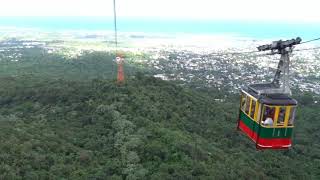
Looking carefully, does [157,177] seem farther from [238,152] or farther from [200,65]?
[200,65]

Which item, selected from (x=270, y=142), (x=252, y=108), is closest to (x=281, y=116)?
(x=270, y=142)

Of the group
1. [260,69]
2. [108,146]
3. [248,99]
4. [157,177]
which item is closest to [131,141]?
[108,146]

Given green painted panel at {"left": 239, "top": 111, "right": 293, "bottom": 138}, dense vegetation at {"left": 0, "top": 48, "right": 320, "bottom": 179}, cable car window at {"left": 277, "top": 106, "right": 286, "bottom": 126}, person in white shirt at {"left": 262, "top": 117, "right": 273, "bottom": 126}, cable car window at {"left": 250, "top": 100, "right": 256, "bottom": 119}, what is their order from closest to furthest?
cable car window at {"left": 277, "top": 106, "right": 286, "bottom": 126}, person in white shirt at {"left": 262, "top": 117, "right": 273, "bottom": 126}, green painted panel at {"left": 239, "top": 111, "right": 293, "bottom": 138}, cable car window at {"left": 250, "top": 100, "right": 256, "bottom": 119}, dense vegetation at {"left": 0, "top": 48, "right": 320, "bottom": 179}

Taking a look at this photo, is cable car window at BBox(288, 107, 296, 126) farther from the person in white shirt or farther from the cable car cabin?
the person in white shirt

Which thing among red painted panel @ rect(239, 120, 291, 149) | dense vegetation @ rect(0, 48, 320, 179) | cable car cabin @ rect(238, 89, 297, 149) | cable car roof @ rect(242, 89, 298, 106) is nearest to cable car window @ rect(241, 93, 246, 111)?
cable car cabin @ rect(238, 89, 297, 149)

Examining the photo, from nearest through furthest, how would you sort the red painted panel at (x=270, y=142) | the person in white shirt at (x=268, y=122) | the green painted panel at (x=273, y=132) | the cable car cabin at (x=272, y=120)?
the cable car cabin at (x=272, y=120), the person in white shirt at (x=268, y=122), the green painted panel at (x=273, y=132), the red painted panel at (x=270, y=142)

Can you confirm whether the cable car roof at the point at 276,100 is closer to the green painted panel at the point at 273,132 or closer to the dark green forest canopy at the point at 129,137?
the green painted panel at the point at 273,132

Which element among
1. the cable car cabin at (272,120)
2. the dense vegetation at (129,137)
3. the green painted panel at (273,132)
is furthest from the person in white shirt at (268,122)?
the dense vegetation at (129,137)
